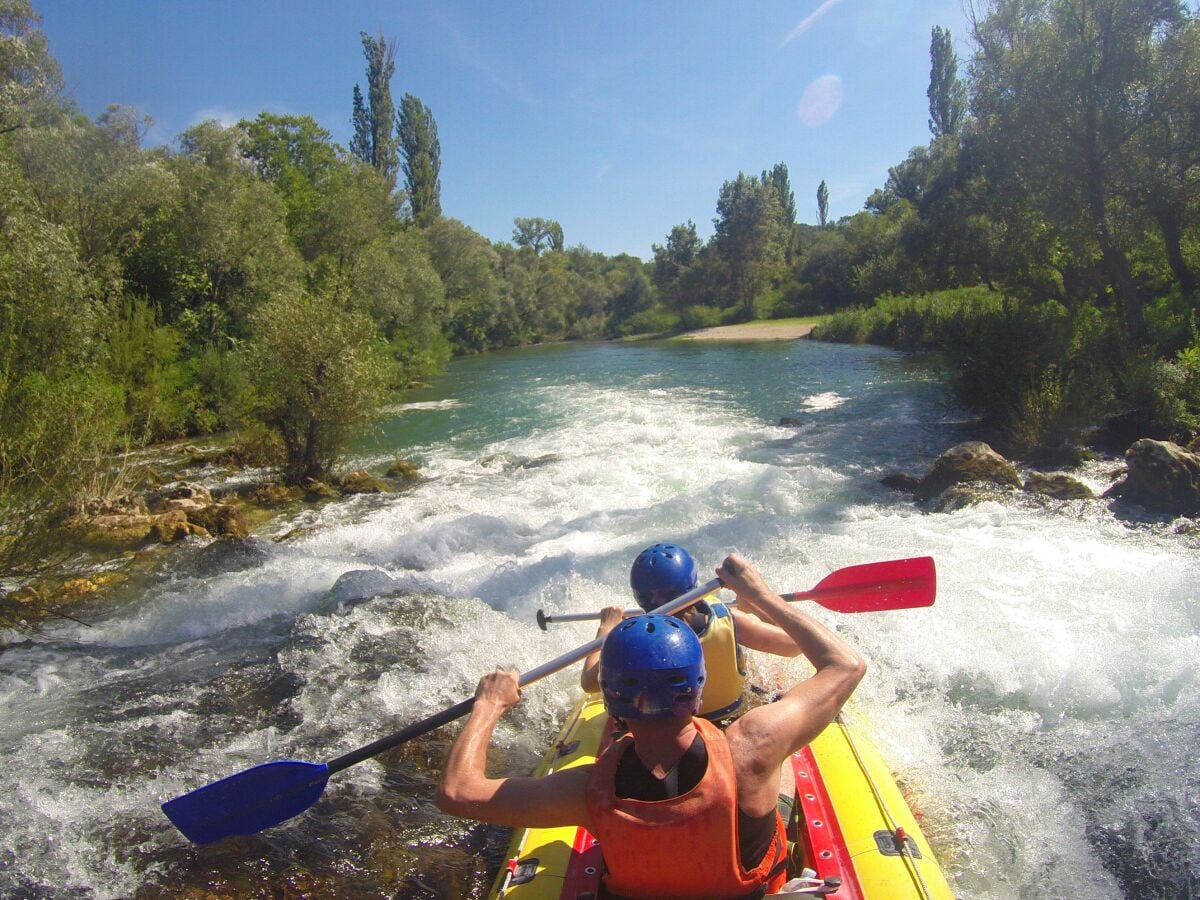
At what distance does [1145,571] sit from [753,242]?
47575 mm

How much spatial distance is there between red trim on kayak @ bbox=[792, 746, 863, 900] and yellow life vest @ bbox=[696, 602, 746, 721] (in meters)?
0.40

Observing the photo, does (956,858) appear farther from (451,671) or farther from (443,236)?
(443,236)

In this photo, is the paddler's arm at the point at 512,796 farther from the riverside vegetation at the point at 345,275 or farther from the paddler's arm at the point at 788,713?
the riverside vegetation at the point at 345,275

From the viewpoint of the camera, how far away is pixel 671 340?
43500 mm

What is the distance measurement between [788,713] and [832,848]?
3.48 ft

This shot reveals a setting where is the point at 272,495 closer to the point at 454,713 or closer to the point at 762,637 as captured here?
the point at 454,713

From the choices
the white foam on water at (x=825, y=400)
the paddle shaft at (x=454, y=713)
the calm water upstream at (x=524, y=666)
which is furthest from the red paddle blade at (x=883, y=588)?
the white foam on water at (x=825, y=400)

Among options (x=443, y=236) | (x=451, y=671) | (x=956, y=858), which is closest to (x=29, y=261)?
(x=451, y=671)

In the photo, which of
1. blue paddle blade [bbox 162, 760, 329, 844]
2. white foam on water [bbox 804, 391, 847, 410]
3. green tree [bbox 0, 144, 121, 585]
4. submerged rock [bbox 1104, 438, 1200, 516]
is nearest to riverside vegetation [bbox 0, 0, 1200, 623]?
green tree [bbox 0, 144, 121, 585]

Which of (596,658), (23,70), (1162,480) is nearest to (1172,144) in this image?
(1162,480)

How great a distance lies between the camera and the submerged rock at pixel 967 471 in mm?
8922

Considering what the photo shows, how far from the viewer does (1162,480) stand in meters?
7.83

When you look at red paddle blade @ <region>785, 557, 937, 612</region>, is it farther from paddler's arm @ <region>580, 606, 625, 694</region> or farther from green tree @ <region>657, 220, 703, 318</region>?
green tree @ <region>657, 220, 703, 318</region>

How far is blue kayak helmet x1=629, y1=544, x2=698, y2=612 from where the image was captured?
3035 mm
